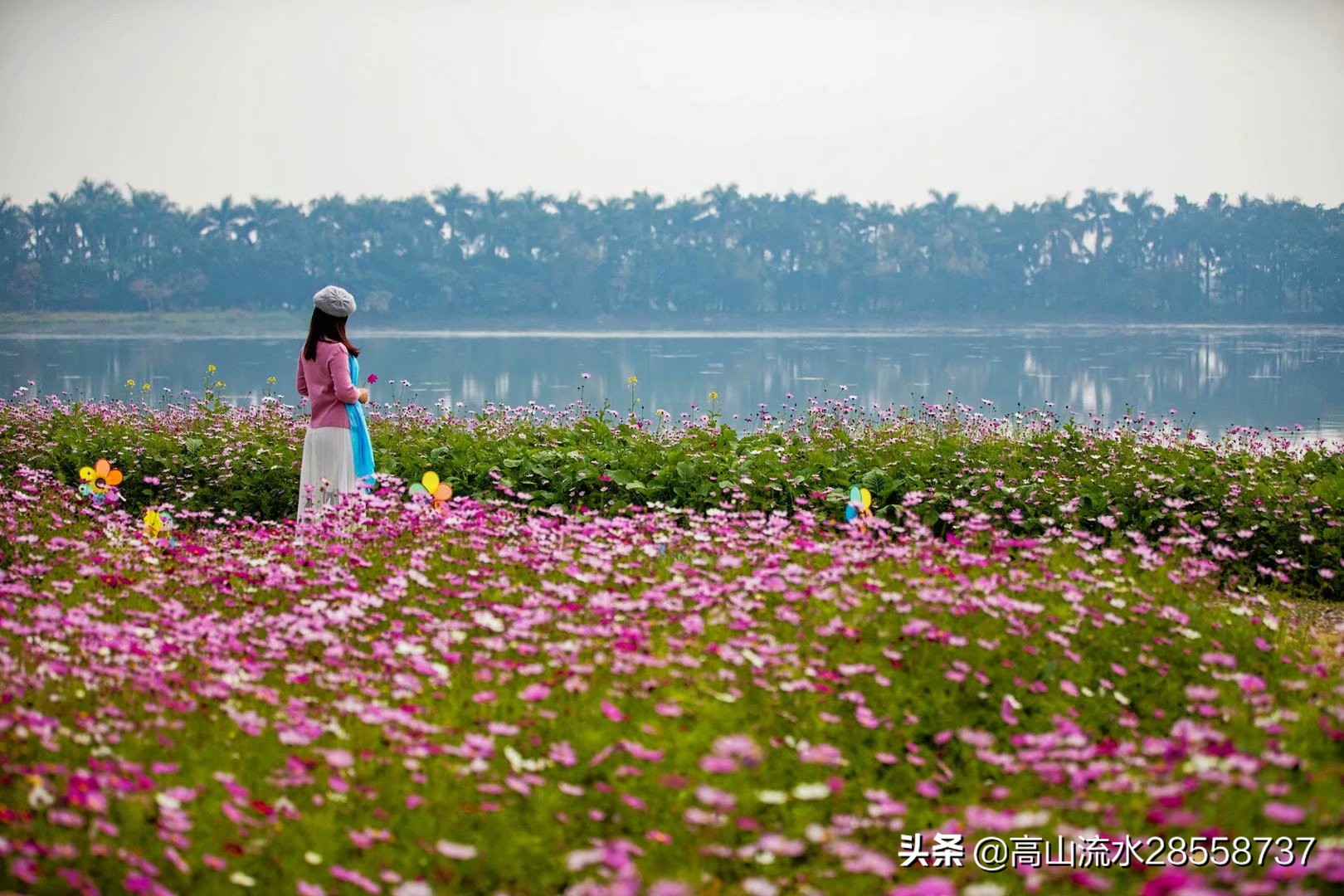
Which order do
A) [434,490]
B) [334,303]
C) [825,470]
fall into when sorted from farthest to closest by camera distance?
[825,470] → [334,303] → [434,490]

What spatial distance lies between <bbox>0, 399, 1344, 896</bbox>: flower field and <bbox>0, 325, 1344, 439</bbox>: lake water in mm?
7042

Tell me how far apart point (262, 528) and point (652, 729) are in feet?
14.5

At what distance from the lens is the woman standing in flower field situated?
6.44 m

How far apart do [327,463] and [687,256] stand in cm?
6307

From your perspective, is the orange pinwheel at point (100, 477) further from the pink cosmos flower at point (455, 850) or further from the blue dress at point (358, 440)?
the pink cosmos flower at point (455, 850)

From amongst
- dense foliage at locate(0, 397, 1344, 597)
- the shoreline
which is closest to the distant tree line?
the shoreline

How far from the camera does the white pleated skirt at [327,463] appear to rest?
663cm

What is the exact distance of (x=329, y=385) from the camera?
21.5ft

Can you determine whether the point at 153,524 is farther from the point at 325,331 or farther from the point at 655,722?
the point at 655,722

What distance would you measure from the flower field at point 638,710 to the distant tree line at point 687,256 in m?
61.8

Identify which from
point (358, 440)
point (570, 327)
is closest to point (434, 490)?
point (358, 440)

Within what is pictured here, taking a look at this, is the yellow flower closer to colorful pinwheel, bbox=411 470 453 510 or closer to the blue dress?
the blue dress

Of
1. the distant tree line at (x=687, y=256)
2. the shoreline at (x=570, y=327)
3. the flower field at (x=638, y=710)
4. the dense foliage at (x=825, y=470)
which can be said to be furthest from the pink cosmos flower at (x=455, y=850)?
the distant tree line at (x=687, y=256)

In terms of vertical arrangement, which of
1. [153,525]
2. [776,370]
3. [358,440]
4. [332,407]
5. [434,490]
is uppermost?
[332,407]
